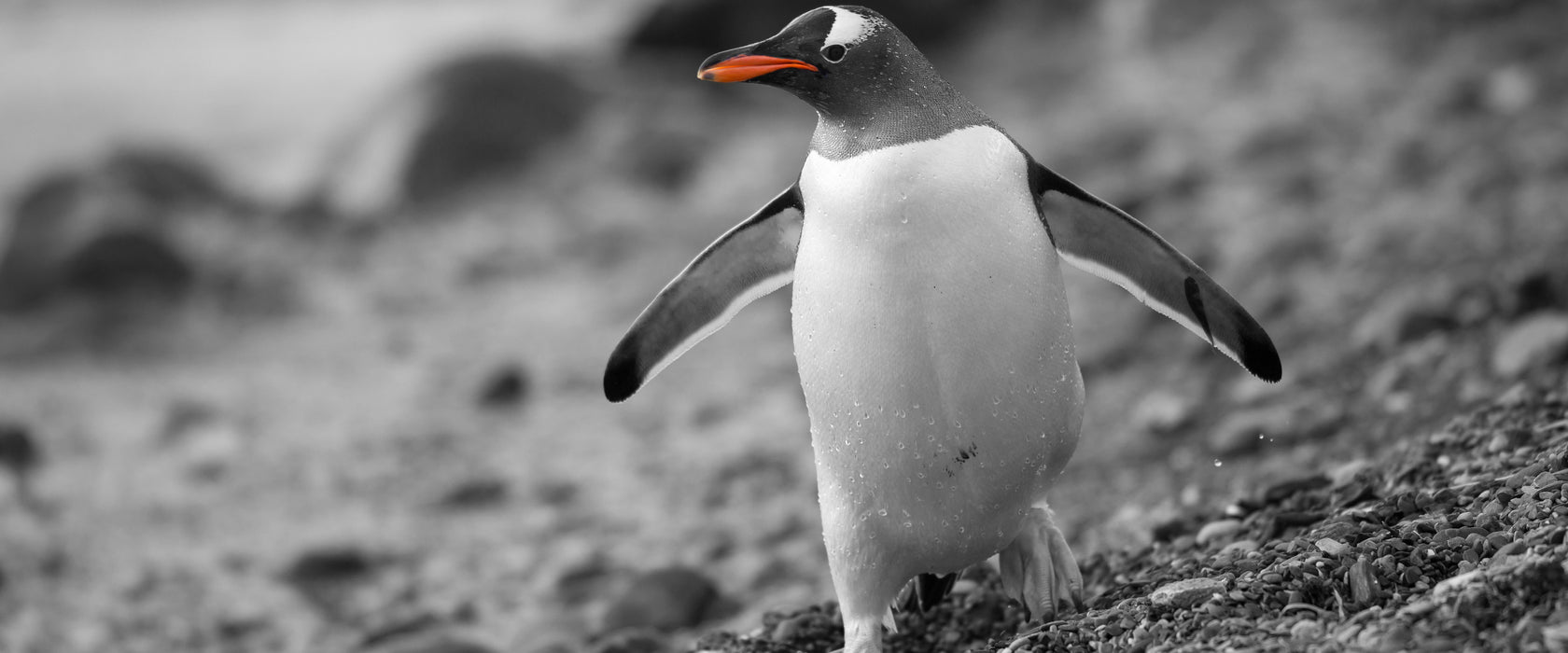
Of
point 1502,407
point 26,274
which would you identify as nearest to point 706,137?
point 26,274

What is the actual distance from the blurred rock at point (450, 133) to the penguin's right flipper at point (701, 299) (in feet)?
21.5

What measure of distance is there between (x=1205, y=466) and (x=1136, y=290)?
144 cm

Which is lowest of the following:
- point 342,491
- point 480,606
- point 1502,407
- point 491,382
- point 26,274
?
point 1502,407

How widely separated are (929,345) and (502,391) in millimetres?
4084

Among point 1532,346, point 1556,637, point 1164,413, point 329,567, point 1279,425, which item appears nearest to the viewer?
point 1556,637

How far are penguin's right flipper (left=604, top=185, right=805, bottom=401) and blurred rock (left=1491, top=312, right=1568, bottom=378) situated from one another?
209cm

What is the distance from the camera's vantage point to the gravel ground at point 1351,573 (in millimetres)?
2061

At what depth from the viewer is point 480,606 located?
448 cm

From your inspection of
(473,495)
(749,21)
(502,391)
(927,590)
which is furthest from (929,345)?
(749,21)

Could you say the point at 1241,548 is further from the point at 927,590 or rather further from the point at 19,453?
the point at 19,453

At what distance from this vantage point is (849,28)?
8.61ft

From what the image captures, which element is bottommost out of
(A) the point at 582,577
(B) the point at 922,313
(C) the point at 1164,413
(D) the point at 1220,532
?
(D) the point at 1220,532

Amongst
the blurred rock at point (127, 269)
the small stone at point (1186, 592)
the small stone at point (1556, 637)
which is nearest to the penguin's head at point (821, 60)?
the small stone at point (1186, 592)

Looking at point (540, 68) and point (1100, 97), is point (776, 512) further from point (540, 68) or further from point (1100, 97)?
point (540, 68)
